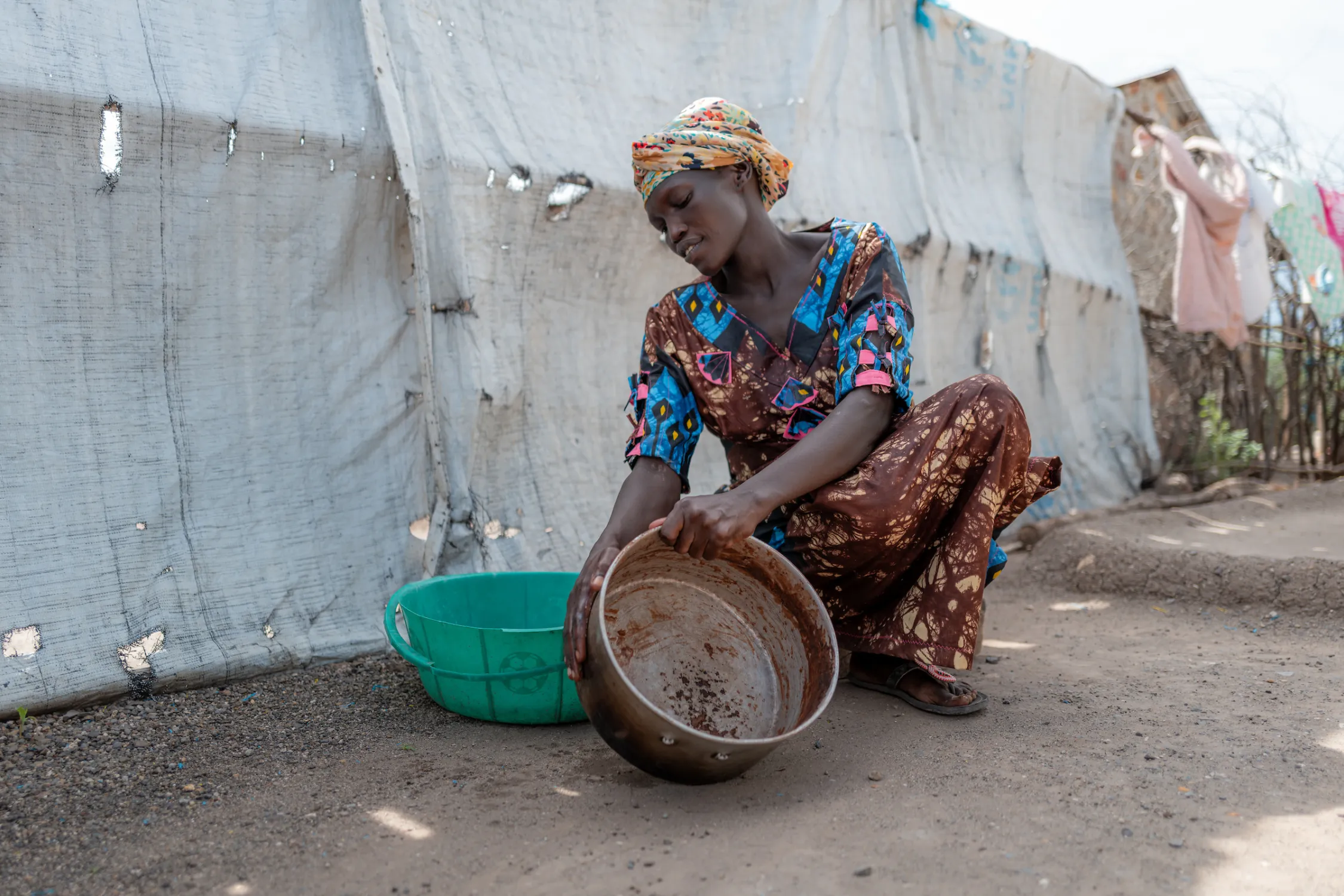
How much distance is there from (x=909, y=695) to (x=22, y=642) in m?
1.82

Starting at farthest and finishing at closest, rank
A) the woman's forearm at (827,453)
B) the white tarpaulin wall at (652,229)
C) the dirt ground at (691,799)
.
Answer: the white tarpaulin wall at (652,229) < the woman's forearm at (827,453) < the dirt ground at (691,799)

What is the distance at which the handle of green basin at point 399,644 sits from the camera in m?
1.97

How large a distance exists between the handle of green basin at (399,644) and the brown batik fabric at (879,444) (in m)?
0.58

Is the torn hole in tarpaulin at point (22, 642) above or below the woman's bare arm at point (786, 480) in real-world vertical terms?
below

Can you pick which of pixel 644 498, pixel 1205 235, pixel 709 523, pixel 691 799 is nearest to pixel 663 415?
pixel 644 498

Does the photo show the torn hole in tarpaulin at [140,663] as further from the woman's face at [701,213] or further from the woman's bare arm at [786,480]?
the woman's face at [701,213]

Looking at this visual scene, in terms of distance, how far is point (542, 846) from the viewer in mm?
→ 1445

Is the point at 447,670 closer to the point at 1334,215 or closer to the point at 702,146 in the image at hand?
the point at 702,146

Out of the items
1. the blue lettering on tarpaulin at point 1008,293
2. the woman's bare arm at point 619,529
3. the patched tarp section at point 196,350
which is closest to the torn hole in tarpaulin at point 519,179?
the patched tarp section at point 196,350

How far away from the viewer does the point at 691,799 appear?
5.25 ft

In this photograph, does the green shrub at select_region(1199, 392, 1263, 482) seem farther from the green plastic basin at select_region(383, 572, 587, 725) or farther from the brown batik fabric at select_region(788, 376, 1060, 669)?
the green plastic basin at select_region(383, 572, 587, 725)

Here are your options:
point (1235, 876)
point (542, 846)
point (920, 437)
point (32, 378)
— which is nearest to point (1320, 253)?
point (920, 437)

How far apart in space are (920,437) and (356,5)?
1872 mm

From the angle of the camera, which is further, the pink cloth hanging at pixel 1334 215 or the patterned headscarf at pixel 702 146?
the pink cloth hanging at pixel 1334 215
